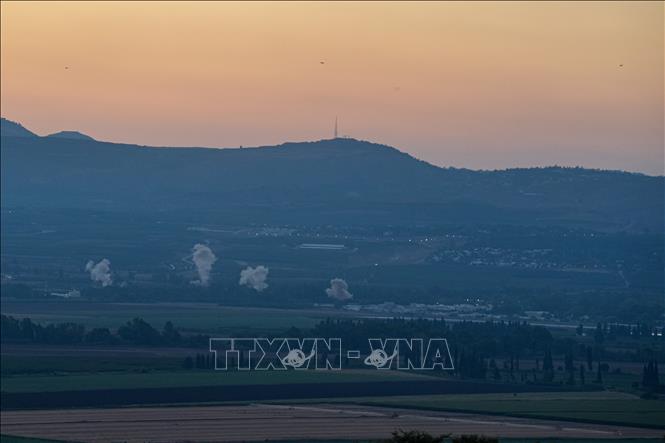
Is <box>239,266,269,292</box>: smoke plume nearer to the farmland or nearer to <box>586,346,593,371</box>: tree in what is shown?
<box>586,346,593,371</box>: tree

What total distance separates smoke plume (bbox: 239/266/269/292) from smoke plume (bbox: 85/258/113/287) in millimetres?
8742

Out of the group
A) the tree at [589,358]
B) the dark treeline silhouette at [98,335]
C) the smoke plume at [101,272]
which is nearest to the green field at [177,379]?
the tree at [589,358]

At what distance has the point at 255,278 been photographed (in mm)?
115500

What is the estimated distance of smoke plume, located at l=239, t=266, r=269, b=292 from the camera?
114 m

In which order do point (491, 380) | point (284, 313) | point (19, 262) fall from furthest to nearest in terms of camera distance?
point (19, 262) → point (284, 313) → point (491, 380)

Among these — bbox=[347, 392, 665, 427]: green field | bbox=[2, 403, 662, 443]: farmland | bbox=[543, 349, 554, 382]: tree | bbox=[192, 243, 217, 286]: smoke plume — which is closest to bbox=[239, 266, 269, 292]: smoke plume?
bbox=[192, 243, 217, 286]: smoke plume

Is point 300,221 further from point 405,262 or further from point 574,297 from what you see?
point 574,297

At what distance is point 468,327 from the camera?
82688mm

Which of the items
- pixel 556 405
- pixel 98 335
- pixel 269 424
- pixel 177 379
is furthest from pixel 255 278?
pixel 269 424

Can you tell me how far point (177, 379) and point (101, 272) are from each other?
5887 cm

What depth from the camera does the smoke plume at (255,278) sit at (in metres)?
114

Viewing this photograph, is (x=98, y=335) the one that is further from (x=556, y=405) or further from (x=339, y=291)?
(x=339, y=291)

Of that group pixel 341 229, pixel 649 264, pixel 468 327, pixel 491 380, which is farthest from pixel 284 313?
pixel 341 229

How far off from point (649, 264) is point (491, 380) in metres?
44.5
